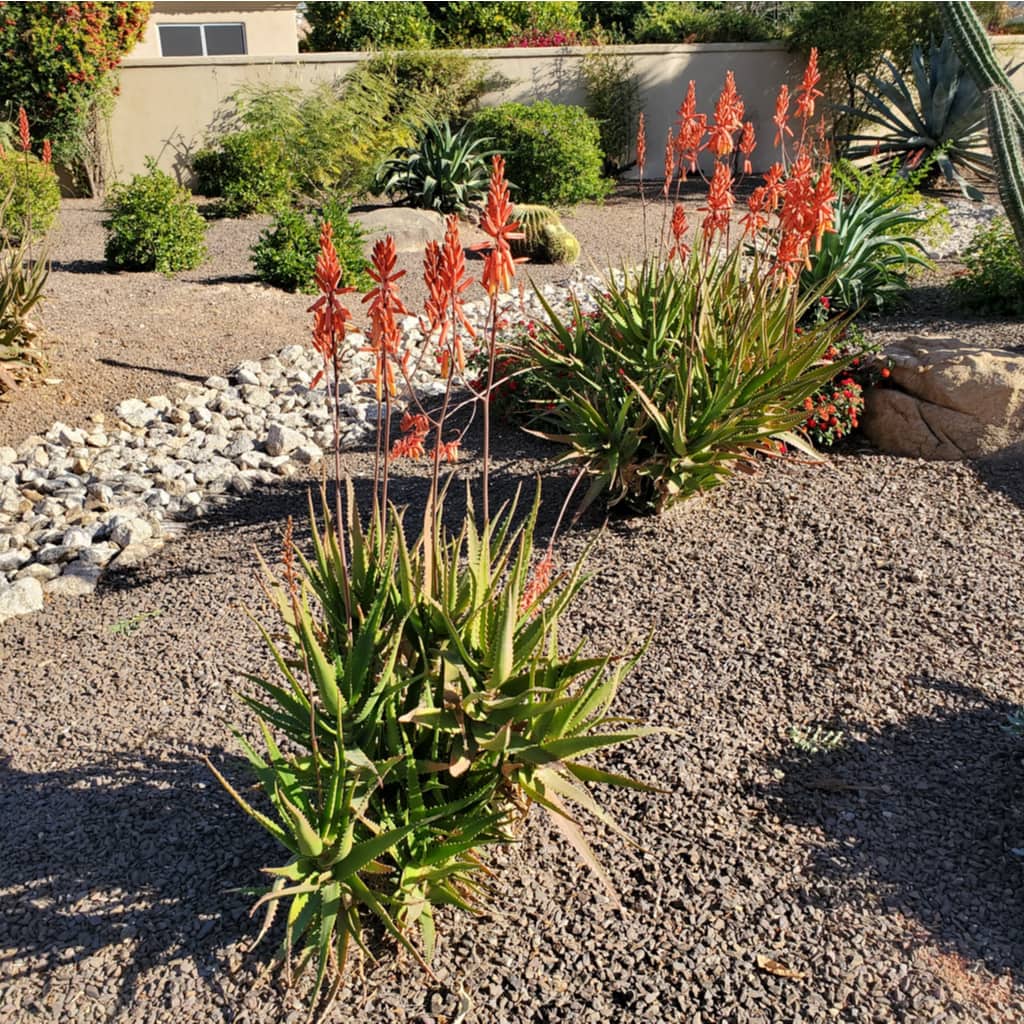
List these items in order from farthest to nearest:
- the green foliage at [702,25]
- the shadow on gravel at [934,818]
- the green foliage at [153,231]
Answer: the green foliage at [702,25] → the green foliage at [153,231] → the shadow on gravel at [934,818]

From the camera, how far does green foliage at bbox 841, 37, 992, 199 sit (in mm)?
13789

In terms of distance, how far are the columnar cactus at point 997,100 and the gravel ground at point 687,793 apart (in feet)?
8.37

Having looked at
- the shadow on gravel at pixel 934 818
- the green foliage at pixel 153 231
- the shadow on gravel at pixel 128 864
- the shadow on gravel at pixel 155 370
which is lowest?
the shadow on gravel at pixel 934 818

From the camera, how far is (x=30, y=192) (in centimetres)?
1036

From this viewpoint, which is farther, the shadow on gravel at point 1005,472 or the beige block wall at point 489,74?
the beige block wall at point 489,74

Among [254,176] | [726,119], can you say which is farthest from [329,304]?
[254,176]

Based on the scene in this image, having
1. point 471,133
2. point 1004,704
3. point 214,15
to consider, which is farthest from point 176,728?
point 214,15

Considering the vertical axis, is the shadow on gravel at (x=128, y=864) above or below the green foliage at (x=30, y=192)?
below

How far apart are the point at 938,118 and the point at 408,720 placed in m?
14.4

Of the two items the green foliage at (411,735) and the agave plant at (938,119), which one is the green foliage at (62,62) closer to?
the agave plant at (938,119)

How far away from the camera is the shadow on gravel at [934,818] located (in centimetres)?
271

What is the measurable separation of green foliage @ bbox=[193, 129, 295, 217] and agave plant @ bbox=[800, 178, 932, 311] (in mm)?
8047

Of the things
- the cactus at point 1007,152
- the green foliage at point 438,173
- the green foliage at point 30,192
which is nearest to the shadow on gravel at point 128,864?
the cactus at point 1007,152

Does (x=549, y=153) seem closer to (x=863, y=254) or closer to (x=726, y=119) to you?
(x=863, y=254)
